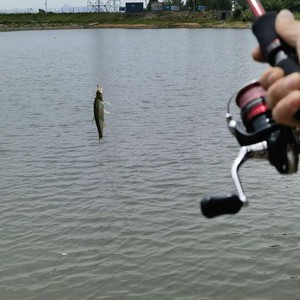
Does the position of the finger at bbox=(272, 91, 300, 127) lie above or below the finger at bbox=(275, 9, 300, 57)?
below

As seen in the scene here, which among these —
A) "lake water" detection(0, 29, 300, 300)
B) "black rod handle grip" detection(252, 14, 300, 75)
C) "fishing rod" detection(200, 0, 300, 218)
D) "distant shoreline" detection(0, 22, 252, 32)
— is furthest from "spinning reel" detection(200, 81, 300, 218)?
"distant shoreline" detection(0, 22, 252, 32)

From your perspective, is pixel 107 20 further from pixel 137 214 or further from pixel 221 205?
pixel 221 205

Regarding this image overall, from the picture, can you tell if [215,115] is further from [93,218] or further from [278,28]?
[278,28]

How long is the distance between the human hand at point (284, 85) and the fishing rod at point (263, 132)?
0.06 metres

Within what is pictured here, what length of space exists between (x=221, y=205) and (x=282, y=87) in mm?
698

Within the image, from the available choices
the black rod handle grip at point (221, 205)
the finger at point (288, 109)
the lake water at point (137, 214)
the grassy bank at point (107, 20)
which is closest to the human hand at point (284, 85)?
the finger at point (288, 109)

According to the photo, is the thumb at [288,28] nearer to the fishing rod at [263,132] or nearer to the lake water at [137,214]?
the fishing rod at [263,132]

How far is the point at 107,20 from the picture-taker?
161 metres

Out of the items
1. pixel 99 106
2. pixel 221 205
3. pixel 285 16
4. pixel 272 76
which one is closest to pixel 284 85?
pixel 272 76

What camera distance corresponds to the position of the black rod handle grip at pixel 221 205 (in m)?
2.56

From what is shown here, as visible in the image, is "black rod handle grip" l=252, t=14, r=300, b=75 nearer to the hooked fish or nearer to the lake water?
the lake water

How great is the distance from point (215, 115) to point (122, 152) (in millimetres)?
7029

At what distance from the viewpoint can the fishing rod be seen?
7.97ft

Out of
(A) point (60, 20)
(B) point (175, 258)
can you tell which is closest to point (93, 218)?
(B) point (175, 258)
